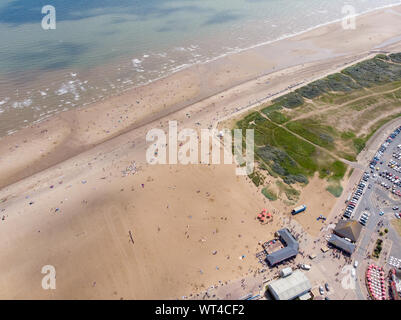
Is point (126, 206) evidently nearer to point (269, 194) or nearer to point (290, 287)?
point (269, 194)

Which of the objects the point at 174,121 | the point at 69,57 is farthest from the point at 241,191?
the point at 69,57

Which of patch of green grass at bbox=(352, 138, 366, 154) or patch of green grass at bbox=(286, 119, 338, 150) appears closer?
patch of green grass at bbox=(352, 138, 366, 154)

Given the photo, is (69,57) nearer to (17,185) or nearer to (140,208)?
(17,185)

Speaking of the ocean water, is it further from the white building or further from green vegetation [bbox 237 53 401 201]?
the white building

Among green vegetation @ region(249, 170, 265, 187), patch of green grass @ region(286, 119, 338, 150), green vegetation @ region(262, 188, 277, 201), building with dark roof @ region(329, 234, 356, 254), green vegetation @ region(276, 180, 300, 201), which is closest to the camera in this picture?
building with dark roof @ region(329, 234, 356, 254)

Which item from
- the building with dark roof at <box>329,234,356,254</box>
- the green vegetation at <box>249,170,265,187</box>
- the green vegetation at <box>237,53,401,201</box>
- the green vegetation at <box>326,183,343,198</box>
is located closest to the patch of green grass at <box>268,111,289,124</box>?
the green vegetation at <box>237,53,401,201</box>

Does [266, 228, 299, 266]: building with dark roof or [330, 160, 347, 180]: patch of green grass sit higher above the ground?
[330, 160, 347, 180]: patch of green grass

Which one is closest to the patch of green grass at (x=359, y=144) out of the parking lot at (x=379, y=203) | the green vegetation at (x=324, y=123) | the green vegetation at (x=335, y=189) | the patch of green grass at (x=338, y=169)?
the green vegetation at (x=324, y=123)
